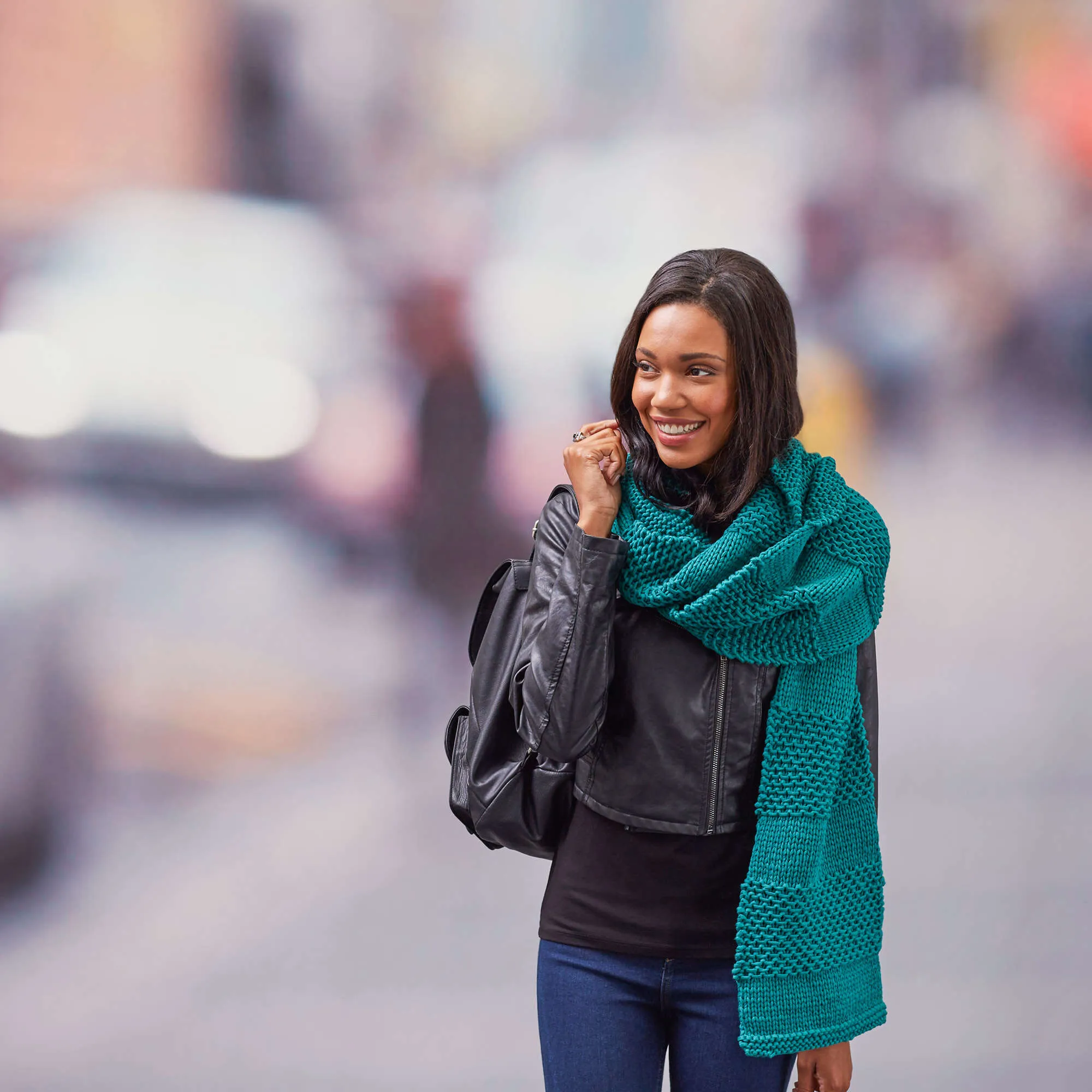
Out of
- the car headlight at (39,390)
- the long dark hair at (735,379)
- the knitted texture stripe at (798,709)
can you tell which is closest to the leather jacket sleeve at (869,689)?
the knitted texture stripe at (798,709)

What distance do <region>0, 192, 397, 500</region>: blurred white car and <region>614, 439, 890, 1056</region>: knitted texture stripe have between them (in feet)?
4.52

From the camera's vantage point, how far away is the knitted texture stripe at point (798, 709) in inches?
57.9

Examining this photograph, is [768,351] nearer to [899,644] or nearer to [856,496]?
[856,496]

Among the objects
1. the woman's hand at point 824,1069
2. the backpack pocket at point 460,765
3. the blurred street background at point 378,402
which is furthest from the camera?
the blurred street background at point 378,402

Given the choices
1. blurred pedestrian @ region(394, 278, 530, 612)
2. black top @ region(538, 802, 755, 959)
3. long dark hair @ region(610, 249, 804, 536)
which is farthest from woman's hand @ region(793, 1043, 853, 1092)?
blurred pedestrian @ region(394, 278, 530, 612)

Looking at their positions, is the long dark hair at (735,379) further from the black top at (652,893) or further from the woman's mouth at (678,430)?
the black top at (652,893)

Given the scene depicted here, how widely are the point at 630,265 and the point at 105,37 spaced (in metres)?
1.24

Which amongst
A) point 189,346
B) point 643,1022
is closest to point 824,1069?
point 643,1022

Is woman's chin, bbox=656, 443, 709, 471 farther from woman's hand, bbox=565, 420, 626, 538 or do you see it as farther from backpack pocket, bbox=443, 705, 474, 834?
backpack pocket, bbox=443, 705, 474, 834

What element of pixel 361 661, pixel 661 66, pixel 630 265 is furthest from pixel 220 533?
pixel 661 66

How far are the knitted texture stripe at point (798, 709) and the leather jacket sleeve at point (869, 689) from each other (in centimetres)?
2

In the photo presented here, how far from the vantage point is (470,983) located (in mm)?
2854

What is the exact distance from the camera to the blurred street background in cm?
275

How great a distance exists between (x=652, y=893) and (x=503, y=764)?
275mm
